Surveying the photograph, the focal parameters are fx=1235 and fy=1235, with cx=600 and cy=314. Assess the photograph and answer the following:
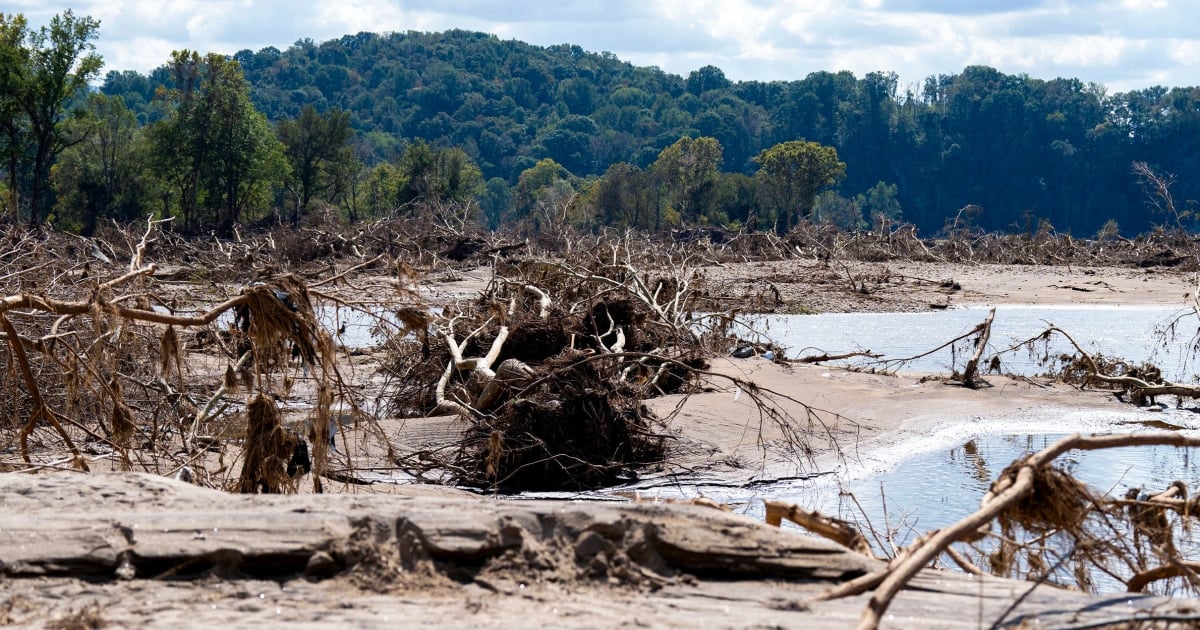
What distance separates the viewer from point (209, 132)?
3994cm

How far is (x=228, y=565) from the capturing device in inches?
129

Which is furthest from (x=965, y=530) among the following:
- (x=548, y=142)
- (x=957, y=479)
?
(x=548, y=142)

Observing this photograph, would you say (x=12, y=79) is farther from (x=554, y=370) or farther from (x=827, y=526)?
(x=827, y=526)

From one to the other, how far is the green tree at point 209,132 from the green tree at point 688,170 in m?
24.1

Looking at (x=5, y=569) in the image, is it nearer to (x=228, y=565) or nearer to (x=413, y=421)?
(x=228, y=565)

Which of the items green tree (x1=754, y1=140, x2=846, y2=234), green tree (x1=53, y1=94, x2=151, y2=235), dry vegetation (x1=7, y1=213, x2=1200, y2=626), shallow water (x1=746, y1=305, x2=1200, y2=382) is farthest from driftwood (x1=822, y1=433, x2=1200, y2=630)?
green tree (x1=754, y1=140, x2=846, y2=234)

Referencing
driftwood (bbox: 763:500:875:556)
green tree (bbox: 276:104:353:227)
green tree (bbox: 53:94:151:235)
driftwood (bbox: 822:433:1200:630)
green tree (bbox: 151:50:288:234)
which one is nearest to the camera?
driftwood (bbox: 822:433:1200:630)

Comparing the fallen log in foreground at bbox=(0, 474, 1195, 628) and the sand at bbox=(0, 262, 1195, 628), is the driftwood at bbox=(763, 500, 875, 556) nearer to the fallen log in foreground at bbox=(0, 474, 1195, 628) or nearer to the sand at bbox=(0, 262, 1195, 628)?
the fallen log in foreground at bbox=(0, 474, 1195, 628)

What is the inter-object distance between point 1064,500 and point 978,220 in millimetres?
107198

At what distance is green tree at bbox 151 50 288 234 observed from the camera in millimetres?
39688

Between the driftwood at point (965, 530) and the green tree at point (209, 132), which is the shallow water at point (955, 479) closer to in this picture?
the driftwood at point (965, 530)

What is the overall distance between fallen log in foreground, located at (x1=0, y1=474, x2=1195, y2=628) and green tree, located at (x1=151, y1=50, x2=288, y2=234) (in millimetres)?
36621

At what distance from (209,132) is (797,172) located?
28926 millimetres

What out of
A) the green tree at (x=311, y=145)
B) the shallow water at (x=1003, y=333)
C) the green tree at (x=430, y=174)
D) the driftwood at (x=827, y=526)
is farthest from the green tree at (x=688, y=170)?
the driftwood at (x=827, y=526)
